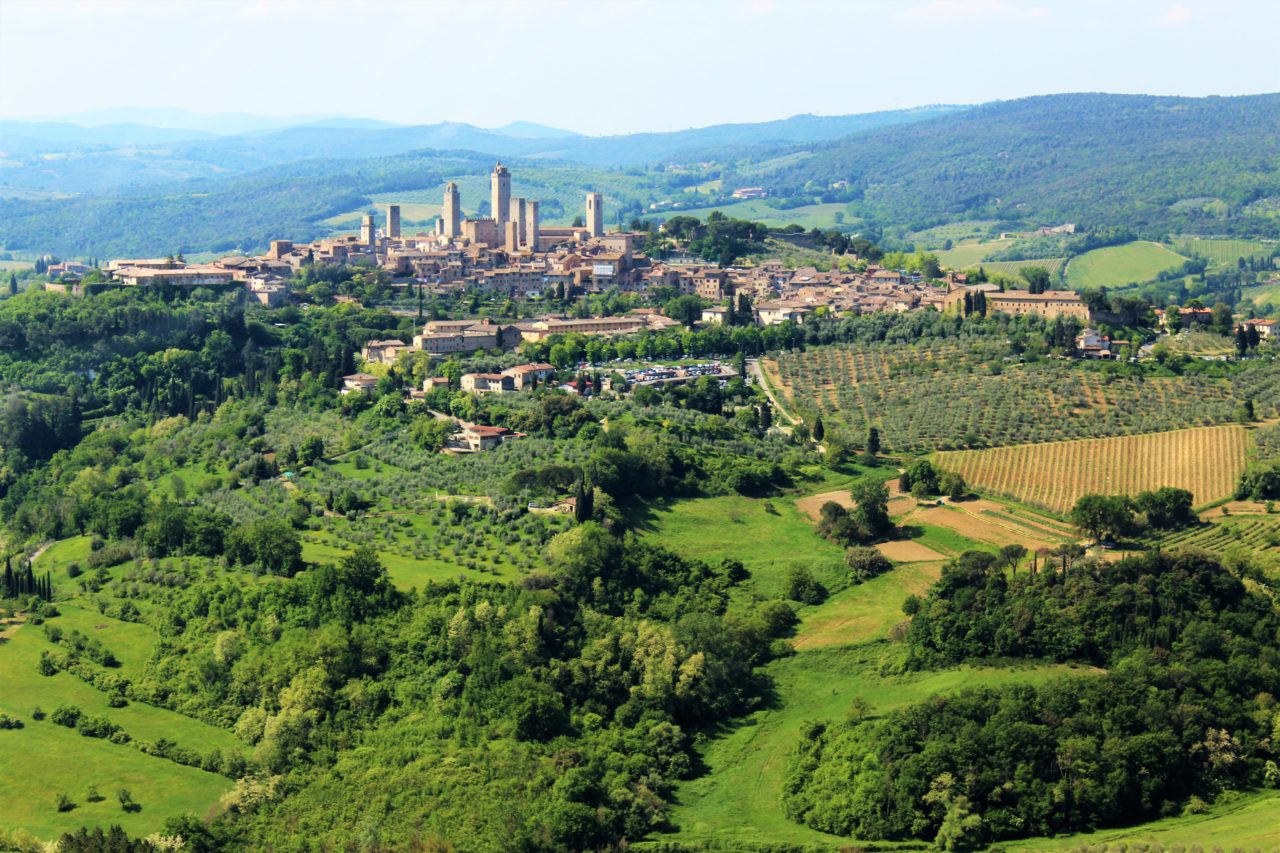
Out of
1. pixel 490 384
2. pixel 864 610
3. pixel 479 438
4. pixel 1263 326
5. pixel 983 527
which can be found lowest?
pixel 864 610

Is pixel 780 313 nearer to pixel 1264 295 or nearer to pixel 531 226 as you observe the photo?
pixel 531 226

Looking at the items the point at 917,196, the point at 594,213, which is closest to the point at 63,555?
the point at 594,213

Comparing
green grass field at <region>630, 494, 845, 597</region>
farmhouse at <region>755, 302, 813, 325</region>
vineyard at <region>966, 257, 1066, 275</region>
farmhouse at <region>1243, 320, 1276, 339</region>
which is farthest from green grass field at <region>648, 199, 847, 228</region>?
green grass field at <region>630, 494, 845, 597</region>

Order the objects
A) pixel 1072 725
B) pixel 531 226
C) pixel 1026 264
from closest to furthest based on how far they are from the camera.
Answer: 1. pixel 1072 725
2. pixel 531 226
3. pixel 1026 264

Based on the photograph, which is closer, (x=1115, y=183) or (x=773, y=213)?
(x=1115, y=183)

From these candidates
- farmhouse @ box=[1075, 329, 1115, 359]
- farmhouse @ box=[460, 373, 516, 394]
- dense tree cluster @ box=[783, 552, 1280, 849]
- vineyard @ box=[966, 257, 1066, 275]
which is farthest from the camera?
vineyard @ box=[966, 257, 1066, 275]

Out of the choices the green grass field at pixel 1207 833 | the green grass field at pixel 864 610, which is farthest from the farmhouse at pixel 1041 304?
the green grass field at pixel 1207 833

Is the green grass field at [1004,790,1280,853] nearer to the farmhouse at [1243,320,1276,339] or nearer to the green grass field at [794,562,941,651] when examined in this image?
the green grass field at [794,562,941,651]
